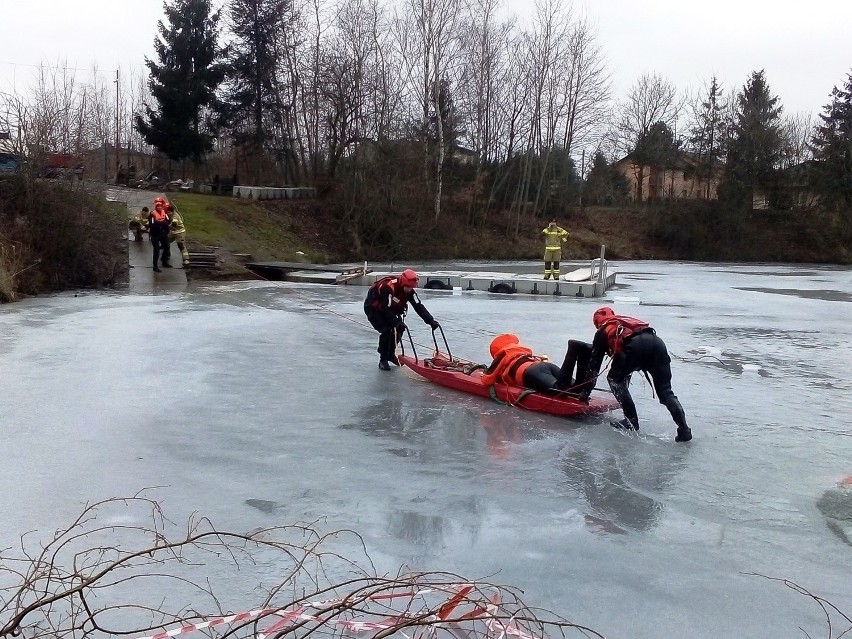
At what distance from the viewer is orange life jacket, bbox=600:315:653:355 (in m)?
6.86

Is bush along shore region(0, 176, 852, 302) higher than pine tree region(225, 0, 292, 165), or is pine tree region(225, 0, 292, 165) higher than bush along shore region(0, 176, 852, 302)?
pine tree region(225, 0, 292, 165)

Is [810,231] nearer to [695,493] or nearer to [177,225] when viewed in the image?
[177,225]

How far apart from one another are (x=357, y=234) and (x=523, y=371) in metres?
23.7

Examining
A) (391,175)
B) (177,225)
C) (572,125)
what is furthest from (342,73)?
(177,225)

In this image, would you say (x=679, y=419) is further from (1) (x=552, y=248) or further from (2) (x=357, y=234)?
(2) (x=357, y=234)

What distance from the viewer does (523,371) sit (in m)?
7.86

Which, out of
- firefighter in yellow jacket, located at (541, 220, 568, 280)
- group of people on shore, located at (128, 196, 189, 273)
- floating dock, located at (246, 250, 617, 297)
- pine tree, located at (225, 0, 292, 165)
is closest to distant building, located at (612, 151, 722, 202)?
pine tree, located at (225, 0, 292, 165)

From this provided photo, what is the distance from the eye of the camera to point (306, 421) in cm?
736

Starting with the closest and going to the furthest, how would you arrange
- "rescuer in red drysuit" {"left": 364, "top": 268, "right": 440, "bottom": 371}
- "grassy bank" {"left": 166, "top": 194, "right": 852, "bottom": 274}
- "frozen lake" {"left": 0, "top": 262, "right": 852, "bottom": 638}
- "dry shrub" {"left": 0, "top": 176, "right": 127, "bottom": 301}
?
"frozen lake" {"left": 0, "top": 262, "right": 852, "bottom": 638}
"rescuer in red drysuit" {"left": 364, "top": 268, "right": 440, "bottom": 371}
"dry shrub" {"left": 0, "top": 176, "right": 127, "bottom": 301}
"grassy bank" {"left": 166, "top": 194, "right": 852, "bottom": 274}

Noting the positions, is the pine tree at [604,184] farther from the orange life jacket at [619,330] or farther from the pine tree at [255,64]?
the orange life jacket at [619,330]

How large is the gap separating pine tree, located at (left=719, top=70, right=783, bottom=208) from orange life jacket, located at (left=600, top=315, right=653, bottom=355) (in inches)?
1442

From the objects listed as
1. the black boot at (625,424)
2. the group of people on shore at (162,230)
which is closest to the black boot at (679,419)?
the black boot at (625,424)

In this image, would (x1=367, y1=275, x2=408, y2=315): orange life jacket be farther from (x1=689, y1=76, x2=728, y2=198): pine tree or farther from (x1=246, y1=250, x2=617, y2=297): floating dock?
(x1=689, y1=76, x2=728, y2=198): pine tree

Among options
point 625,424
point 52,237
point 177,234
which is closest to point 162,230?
point 177,234
